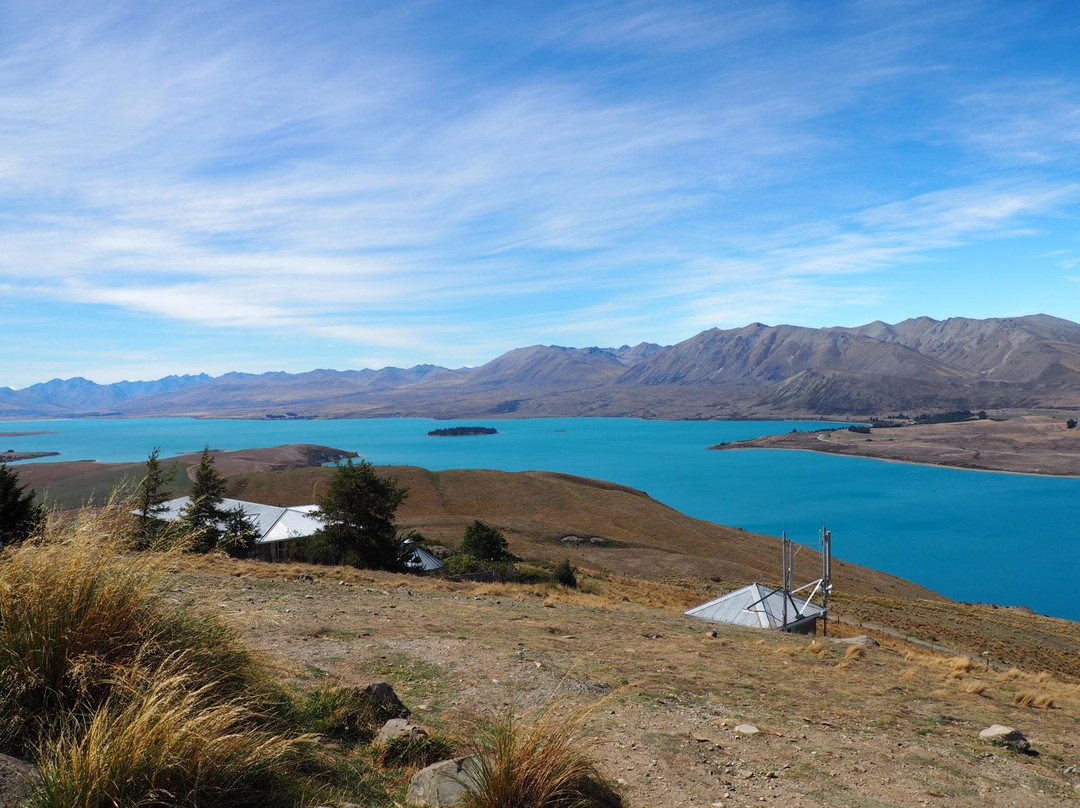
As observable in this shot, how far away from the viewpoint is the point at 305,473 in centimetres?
7906

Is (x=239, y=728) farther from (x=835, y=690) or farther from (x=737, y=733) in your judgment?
(x=835, y=690)

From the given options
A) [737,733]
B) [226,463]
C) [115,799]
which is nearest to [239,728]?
[115,799]

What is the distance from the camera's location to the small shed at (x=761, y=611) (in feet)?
71.7

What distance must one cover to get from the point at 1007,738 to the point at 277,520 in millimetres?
34129

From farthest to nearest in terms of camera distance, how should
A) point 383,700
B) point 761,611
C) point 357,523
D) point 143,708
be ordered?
point 357,523
point 761,611
point 383,700
point 143,708

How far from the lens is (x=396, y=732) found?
15.9 feet

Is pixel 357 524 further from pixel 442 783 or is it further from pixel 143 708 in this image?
pixel 143 708

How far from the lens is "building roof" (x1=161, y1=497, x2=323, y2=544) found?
3328 centimetres

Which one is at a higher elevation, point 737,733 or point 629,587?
point 737,733

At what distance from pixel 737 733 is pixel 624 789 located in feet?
7.37

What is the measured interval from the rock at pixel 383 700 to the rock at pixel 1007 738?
21.5 feet

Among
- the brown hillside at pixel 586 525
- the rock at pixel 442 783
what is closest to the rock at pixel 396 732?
the rock at pixel 442 783

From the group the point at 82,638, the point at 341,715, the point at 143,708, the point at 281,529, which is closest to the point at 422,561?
the point at 281,529

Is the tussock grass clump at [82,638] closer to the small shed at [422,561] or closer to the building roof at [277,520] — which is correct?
the small shed at [422,561]
